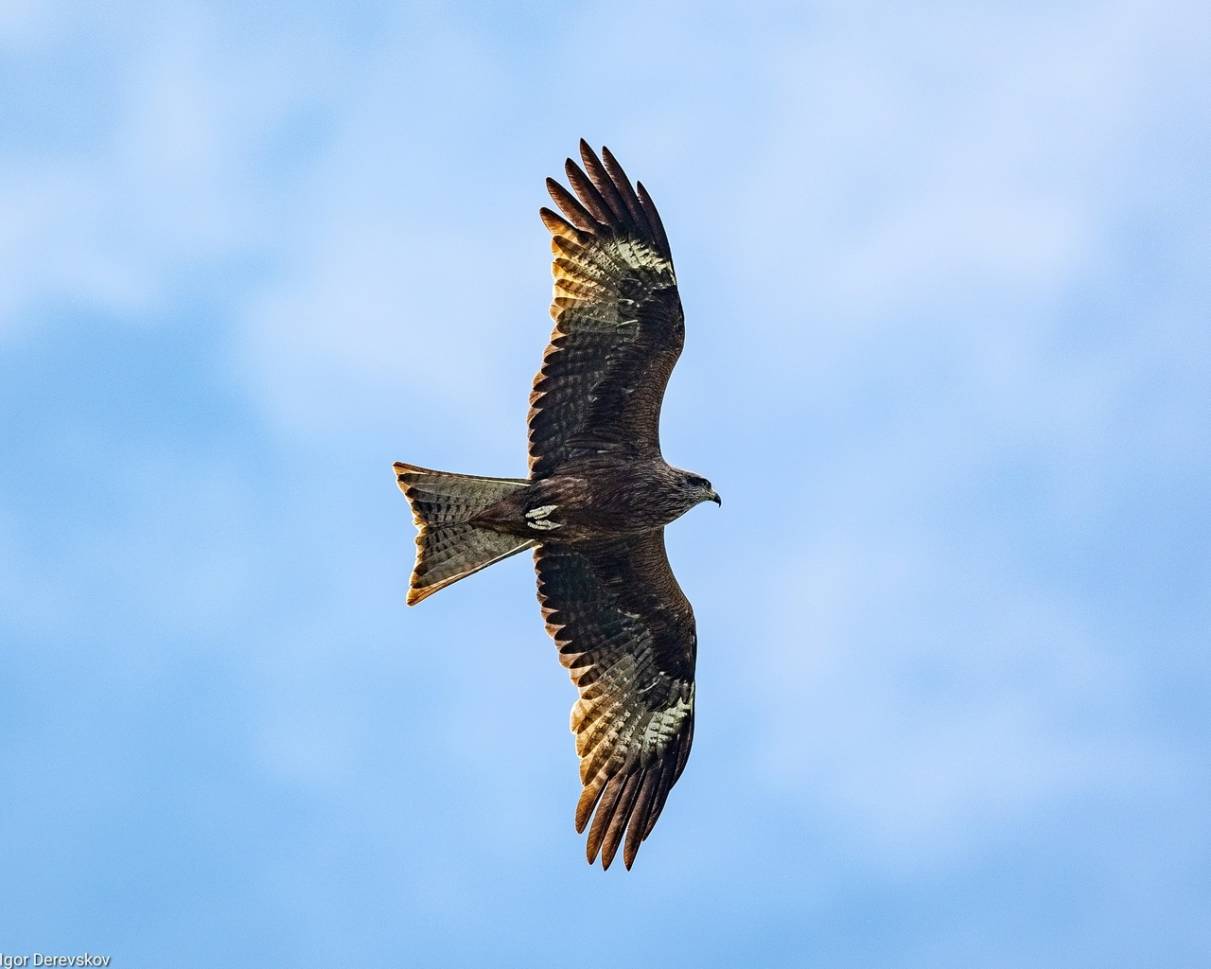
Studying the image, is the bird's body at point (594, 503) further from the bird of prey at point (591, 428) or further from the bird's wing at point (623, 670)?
the bird's wing at point (623, 670)

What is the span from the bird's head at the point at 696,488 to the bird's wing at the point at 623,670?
51 centimetres

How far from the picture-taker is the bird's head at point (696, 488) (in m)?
15.7

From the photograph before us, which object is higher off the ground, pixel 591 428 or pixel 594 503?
pixel 591 428

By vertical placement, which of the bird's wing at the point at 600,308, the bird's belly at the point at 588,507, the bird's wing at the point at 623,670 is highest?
the bird's wing at the point at 600,308

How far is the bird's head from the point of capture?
51.5 feet

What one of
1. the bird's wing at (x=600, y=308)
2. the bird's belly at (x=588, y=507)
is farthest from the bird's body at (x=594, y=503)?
the bird's wing at (x=600, y=308)

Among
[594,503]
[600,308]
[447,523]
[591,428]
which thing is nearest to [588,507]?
[594,503]

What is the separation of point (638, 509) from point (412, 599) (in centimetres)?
196

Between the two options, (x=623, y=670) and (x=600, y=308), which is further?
(x=623, y=670)

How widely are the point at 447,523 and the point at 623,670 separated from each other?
6.97ft

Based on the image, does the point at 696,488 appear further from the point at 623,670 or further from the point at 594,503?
the point at 623,670

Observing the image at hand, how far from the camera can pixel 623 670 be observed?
54.0ft

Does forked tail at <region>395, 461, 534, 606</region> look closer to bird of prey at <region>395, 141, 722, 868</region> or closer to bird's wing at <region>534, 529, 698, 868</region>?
bird of prey at <region>395, 141, 722, 868</region>

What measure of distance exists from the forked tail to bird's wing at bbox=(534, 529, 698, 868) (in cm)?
64
